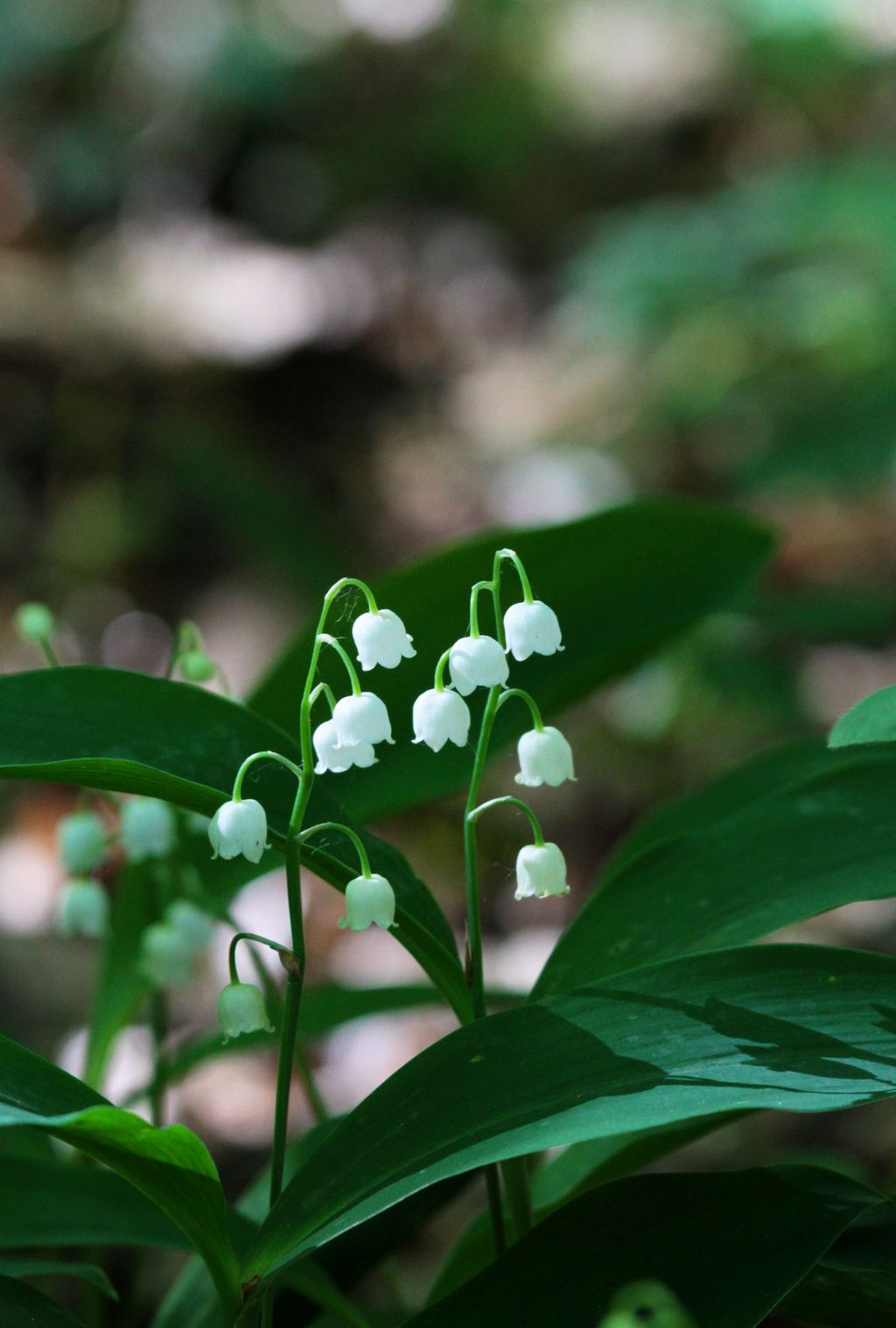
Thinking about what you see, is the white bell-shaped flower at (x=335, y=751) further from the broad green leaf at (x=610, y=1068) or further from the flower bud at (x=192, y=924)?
the flower bud at (x=192, y=924)

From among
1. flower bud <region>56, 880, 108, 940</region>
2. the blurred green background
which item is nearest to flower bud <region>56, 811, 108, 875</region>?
flower bud <region>56, 880, 108, 940</region>

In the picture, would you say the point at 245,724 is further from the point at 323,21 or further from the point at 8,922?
the point at 323,21

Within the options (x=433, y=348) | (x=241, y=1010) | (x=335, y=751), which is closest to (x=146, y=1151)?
(x=241, y=1010)

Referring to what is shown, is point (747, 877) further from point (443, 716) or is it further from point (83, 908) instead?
point (83, 908)

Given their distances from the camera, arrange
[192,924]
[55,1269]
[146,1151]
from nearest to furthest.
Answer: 1. [146,1151]
2. [55,1269]
3. [192,924]

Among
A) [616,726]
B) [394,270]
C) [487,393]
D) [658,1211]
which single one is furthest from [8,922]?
[394,270]

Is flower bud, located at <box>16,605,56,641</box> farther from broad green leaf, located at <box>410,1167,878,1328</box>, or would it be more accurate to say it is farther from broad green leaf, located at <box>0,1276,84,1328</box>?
broad green leaf, located at <box>410,1167,878,1328</box>
